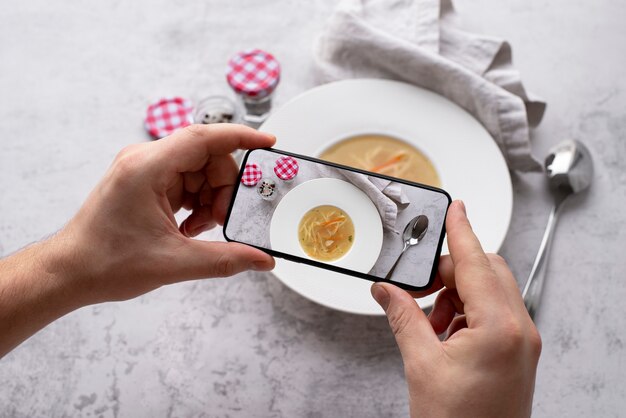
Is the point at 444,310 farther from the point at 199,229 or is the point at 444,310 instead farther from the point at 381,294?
the point at 199,229

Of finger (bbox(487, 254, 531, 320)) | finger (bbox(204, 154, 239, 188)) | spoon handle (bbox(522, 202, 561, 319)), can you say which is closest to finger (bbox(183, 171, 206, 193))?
finger (bbox(204, 154, 239, 188))

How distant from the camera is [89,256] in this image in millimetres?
907

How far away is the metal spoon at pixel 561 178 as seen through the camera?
1.19 m

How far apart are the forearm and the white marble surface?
0.25 meters

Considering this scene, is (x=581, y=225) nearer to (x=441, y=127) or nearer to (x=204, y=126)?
(x=441, y=127)

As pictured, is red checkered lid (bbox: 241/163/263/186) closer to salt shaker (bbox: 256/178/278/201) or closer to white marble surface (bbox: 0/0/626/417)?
salt shaker (bbox: 256/178/278/201)

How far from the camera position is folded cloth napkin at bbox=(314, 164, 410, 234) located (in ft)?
2.92

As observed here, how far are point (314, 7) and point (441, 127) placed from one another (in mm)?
421

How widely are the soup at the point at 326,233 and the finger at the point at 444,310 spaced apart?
0.18 metres

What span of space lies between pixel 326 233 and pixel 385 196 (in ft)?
0.34

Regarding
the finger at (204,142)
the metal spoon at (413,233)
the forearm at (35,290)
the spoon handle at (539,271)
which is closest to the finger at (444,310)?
the metal spoon at (413,233)

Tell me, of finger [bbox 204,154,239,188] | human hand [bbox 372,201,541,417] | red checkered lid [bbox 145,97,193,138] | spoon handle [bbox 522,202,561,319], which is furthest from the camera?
red checkered lid [bbox 145,97,193,138]

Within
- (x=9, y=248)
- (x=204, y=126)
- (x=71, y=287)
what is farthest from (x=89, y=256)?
(x=9, y=248)

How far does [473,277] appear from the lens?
2.56 feet
